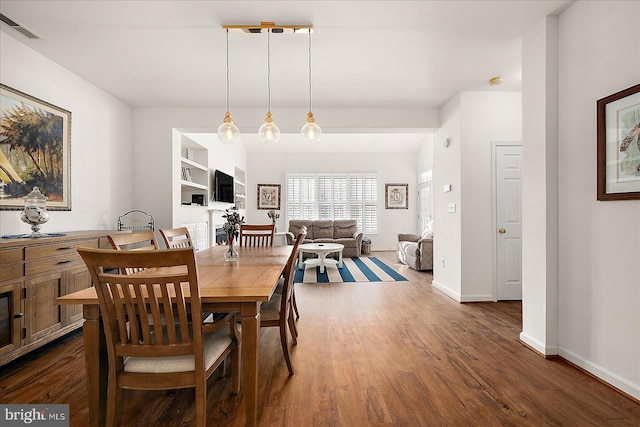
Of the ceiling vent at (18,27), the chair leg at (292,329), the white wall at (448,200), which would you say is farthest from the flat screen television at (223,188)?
the chair leg at (292,329)

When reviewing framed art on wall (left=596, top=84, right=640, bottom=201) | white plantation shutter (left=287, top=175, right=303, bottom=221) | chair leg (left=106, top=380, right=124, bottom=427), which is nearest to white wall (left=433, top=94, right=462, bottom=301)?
framed art on wall (left=596, top=84, right=640, bottom=201)

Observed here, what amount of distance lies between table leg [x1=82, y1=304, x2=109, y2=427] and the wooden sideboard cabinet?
1270mm

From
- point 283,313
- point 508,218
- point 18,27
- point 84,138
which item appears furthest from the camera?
point 508,218

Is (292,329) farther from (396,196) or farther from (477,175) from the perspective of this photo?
(396,196)

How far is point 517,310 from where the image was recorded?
145 inches

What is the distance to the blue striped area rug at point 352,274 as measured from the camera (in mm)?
5248

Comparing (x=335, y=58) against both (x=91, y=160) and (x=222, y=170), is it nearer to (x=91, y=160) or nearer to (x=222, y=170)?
(x=91, y=160)

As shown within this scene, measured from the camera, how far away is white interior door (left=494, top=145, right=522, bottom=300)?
4.01 meters

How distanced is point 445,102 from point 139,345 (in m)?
4.36

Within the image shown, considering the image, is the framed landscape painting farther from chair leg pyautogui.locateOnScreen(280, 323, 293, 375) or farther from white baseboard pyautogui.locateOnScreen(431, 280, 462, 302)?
white baseboard pyautogui.locateOnScreen(431, 280, 462, 302)


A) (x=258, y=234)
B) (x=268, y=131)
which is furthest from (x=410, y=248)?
(x=268, y=131)

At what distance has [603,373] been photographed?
210 centimetres

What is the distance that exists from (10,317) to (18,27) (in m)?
2.25

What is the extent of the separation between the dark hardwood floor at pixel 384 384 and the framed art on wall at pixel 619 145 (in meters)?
1.25
